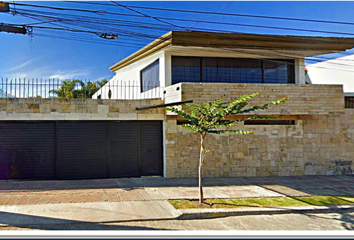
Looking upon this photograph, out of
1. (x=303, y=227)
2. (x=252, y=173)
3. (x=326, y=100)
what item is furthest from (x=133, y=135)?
(x=326, y=100)

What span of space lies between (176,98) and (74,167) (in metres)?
4.58

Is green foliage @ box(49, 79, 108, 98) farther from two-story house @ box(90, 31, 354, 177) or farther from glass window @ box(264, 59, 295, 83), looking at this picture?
glass window @ box(264, 59, 295, 83)

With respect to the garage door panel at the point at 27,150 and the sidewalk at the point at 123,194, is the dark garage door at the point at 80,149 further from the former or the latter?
the sidewalk at the point at 123,194

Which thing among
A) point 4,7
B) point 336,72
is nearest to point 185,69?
point 4,7

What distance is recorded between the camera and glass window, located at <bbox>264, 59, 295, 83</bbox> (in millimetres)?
13798

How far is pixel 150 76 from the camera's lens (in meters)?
14.5

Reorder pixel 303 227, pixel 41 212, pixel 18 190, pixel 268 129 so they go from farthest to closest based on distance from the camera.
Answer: pixel 268 129, pixel 18 190, pixel 41 212, pixel 303 227

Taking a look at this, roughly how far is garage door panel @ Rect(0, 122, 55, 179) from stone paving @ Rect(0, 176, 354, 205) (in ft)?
1.63

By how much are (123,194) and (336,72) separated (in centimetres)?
1851

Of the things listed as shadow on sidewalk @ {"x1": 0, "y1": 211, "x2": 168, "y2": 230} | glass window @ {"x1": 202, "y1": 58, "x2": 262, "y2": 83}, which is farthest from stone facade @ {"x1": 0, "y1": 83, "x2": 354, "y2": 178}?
shadow on sidewalk @ {"x1": 0, "y1": 211, "x2": 168, "y2": 230}

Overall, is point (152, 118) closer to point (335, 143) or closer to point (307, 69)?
point (335, 143)

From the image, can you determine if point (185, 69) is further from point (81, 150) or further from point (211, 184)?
point (81, 150)

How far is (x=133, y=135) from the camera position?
1162cm

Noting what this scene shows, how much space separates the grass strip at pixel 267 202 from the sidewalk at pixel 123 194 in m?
0.42
